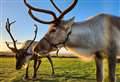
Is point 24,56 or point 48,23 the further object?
point 24,56

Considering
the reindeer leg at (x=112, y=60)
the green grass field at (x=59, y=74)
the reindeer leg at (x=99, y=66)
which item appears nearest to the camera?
the reindeer leg at (x=112, y=60)

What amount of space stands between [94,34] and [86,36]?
0.50 feet

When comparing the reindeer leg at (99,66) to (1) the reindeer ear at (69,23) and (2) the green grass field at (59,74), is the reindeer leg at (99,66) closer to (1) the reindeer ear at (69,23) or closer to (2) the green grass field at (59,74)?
(1) the reindeer ear at (69,23)

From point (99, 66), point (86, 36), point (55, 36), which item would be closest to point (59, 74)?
point (99, 66)

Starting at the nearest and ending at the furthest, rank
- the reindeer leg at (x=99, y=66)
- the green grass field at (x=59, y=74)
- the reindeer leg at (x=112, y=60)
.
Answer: the reindeer leg at (x=112, y=60) → the reindeer leg at (x=99, y=66) → the green grass field at (x=59, y=74)

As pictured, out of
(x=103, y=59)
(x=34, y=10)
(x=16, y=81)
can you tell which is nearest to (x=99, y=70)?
(x=103, y=59)

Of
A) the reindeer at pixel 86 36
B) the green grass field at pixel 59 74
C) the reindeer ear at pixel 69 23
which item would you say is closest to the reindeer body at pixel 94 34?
the reindeer at pixel 86 36

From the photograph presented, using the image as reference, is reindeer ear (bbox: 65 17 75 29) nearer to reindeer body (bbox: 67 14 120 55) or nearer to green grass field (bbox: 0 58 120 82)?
reindeer body (bbox: 67 14 120 55)

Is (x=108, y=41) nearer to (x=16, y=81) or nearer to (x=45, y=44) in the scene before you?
(x=45, y=44)

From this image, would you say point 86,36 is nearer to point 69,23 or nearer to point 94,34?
point 94,34

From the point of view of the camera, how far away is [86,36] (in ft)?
21.6

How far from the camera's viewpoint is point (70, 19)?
645cm

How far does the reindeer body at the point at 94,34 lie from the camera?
255 inches

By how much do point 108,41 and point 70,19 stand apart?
30.1 inches
